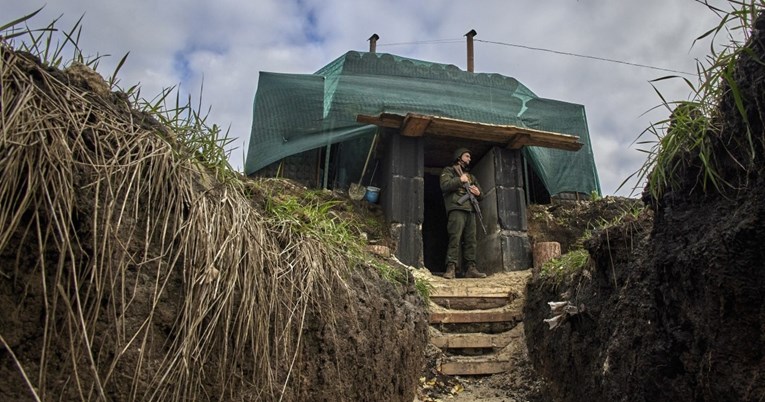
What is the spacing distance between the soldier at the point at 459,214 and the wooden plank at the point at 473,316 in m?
2.01

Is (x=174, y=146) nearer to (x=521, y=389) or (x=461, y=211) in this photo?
(x=521, y=389)

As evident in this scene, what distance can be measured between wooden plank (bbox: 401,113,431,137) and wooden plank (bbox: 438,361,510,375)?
3713mm

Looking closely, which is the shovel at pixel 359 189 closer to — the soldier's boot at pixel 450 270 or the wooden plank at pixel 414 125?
the wooden plank at pixel 414 125

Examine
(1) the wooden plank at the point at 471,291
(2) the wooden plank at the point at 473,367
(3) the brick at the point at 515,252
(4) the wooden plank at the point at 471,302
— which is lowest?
(2) the wooden plank at the point at 473,367

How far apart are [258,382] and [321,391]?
0.58 metres

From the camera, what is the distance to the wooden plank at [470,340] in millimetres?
4973

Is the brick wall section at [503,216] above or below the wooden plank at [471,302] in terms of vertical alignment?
above

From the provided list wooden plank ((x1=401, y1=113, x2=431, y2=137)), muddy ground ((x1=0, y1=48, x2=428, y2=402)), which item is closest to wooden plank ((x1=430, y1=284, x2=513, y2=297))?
wooden plank ((x1=401, y1=113, x2=431, y2=137))

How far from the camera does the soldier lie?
24.8 feet

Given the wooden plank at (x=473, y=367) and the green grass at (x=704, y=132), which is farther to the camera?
the wooden plank at (x=473, y=367)

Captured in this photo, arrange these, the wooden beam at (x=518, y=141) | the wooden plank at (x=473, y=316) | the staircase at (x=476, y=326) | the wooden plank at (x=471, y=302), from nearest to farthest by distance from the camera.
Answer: the staircase at (x=476, y=326)
the wooden plank at (x=473, y=316)
the wooden plank at (x=471, y=302)
the wooden beam at (x=518, y=141)

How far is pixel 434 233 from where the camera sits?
10.7 m

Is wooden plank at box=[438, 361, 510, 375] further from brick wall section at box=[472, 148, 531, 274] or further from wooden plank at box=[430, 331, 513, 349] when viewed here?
brick wall section at box=[472, 148, 531, 274]

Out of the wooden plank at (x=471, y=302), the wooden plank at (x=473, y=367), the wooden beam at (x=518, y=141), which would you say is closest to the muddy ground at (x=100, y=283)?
the wooden plank at (x=473, y=367)
